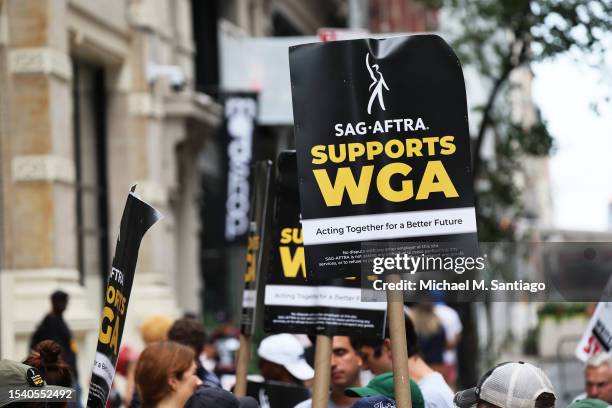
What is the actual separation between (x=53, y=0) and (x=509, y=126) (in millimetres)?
8657

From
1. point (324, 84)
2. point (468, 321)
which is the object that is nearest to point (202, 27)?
point (468, 321)

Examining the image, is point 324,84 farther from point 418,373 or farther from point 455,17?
point 455,17

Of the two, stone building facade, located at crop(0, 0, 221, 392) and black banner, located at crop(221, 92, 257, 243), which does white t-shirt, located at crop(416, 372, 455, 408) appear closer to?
stone building facade, located at crop(0, 0, 221, 392)

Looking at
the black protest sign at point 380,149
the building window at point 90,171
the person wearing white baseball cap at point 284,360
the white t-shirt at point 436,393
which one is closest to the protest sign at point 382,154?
the black protest sign at point 380,149

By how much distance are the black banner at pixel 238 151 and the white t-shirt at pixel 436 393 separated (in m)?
16.1

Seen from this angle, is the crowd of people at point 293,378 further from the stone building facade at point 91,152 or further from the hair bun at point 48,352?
the stone building facade at point 91,152

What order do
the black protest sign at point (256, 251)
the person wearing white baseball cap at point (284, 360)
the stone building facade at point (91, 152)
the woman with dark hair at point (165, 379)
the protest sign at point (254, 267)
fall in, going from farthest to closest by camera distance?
the stone building facade at point (91, 152)
the person wearing white baseball cap at point (284, 360)
the black protest sign at point (256, 251)
the protest sign at point (254, 267)
the woman with dark hair at point (165, 379)

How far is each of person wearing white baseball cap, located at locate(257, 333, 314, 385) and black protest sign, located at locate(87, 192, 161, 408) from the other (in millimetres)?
2283

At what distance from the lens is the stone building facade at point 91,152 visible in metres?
15.8

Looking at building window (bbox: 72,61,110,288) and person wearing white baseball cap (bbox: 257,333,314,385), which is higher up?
building window (bbox: 72,61,110,288)

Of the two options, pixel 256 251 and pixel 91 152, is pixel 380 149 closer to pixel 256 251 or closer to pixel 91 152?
pixel 256 251

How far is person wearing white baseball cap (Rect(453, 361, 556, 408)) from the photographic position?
4.98 metres

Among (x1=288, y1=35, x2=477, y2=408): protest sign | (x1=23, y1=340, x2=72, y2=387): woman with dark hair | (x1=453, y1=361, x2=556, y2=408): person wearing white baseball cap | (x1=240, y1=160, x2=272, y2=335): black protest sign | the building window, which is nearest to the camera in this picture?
(x1=453, y1=361, x2=556, y2=408): person wearing white baseball cap

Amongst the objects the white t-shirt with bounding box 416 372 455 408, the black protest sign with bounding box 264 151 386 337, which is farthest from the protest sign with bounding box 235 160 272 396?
the white t-shirt with bounding box 416 372 455 408
